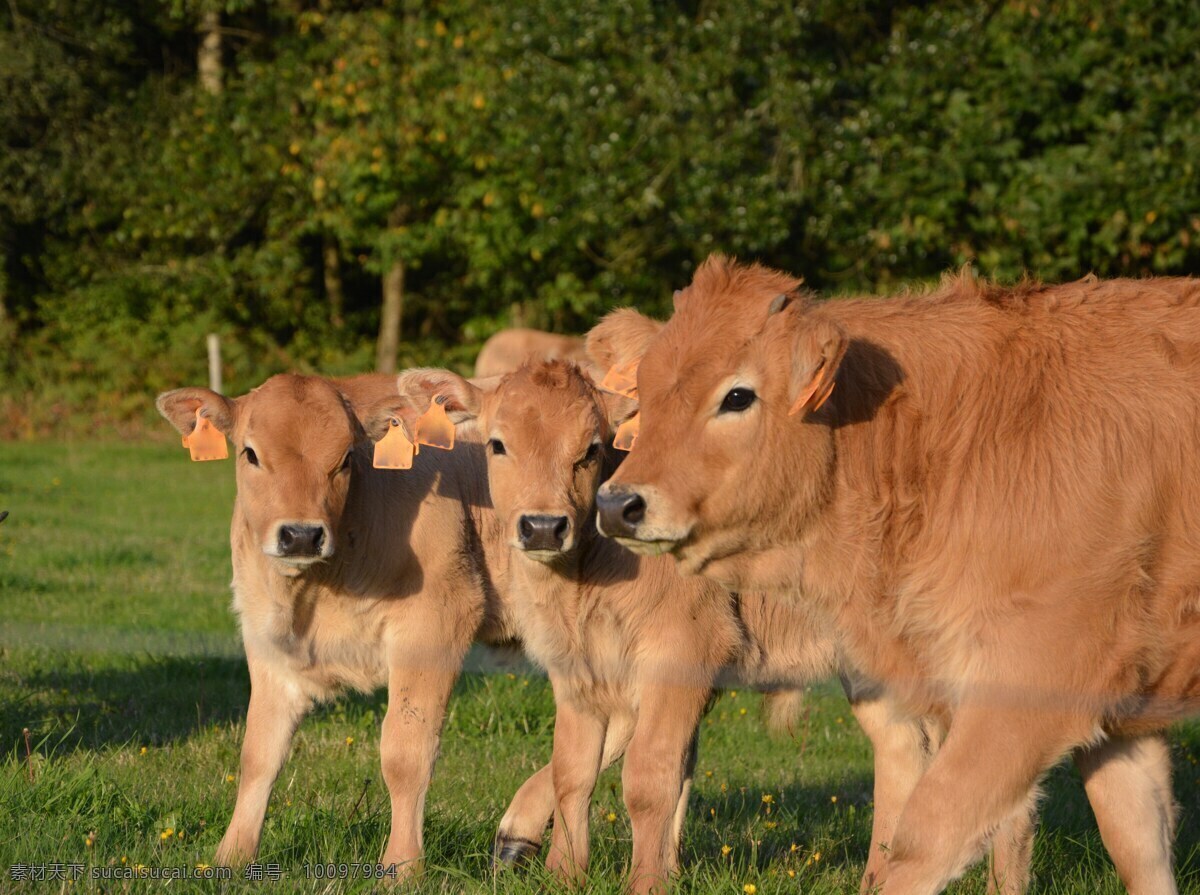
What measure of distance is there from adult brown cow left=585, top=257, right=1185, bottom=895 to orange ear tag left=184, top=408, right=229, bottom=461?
245 centimetres

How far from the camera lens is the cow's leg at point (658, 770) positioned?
5.37m

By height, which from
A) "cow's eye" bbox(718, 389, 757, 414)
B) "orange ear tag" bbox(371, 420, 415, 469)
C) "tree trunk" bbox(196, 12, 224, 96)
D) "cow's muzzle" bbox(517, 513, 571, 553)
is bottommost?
"cow's muzzle" bbox(517, 513, 571, 553)

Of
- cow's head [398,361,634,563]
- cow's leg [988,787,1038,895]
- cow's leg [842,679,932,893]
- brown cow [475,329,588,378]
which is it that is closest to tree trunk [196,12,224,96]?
brown cow [475,329,588,378]

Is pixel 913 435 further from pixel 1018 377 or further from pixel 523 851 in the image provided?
pixel 523 851

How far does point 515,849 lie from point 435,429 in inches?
69.3

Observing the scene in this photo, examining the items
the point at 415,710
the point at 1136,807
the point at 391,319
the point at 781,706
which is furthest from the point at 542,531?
the point at 391,319

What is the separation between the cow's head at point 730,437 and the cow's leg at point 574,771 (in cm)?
143

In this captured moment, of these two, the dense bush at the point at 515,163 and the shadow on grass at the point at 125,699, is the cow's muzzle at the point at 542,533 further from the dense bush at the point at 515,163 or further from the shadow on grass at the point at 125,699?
the dense bush at the point at 515,163

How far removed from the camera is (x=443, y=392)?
21.1 ft

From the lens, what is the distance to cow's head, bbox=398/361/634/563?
566 cm

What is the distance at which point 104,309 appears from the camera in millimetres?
26016

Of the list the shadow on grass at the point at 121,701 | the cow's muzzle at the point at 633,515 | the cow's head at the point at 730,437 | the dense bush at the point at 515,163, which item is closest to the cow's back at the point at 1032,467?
the cow's head at the point at 730,437

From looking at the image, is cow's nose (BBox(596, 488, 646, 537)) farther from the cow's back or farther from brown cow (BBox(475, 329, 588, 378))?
brown cow (BBox(475, 329, 588, 378))

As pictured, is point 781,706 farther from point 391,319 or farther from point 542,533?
point 391,319
